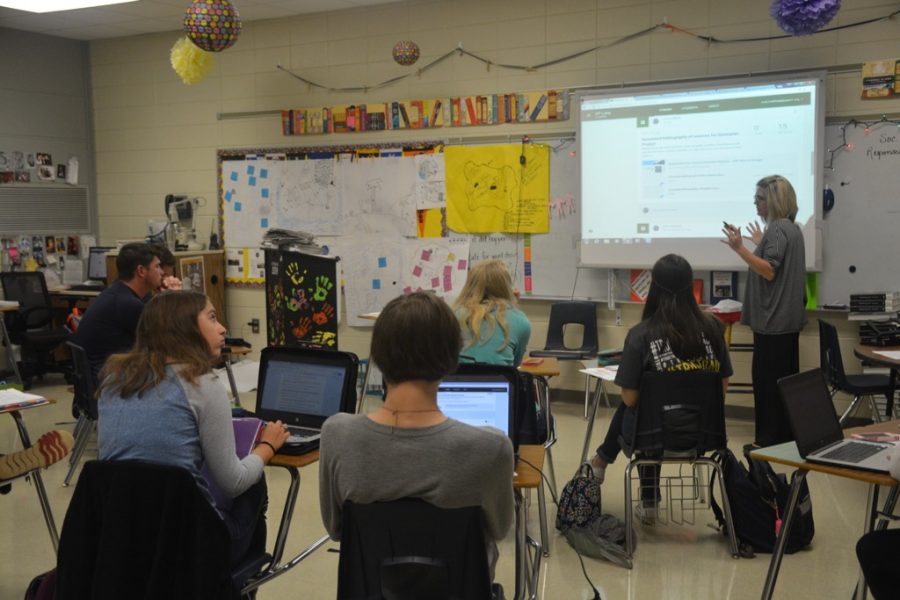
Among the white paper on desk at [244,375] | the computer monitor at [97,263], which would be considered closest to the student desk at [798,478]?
the white paper on desk at [244,375]

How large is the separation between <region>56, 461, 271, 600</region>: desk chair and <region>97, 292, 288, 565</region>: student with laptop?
0.48ft

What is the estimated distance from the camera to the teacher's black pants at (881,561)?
2328 millimetres

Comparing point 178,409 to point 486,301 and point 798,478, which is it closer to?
point 486,301

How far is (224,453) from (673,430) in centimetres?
185

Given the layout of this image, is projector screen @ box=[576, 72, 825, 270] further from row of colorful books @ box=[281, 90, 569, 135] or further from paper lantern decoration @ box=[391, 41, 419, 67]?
paper lantern decoration @ box=[391, 41, 419, 67]

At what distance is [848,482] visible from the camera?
4477mm

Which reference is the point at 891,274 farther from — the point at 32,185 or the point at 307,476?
the point at 32,185

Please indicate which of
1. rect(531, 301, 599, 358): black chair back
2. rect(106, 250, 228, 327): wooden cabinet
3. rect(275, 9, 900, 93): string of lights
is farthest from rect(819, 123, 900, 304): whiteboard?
rect(106, 250, 228, 327): wooden cabinet

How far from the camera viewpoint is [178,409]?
2.32 m

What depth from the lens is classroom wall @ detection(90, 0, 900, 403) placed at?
18.2ft

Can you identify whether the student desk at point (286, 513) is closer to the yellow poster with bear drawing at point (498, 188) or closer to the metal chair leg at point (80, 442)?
the metal chair leg at point (80, 442)

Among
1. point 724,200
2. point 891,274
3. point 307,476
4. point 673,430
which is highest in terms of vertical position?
point 724,200

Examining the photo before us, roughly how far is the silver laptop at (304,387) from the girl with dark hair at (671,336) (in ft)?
4.03

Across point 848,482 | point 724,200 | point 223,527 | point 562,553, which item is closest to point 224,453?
point 223,527
